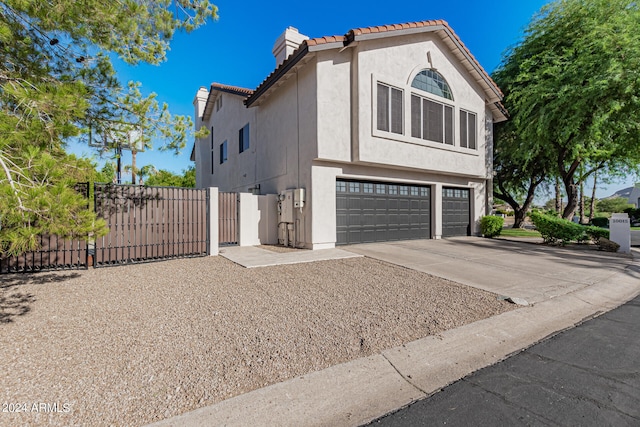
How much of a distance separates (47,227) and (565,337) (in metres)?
6.31

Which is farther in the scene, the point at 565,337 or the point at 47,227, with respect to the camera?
the point at 565,337

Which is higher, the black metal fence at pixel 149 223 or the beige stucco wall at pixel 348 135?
the beige stucco wall at pixel 348 135

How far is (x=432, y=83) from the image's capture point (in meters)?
12.2

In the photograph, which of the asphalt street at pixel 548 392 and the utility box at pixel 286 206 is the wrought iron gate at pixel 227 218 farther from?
the asphalt street at pixel 548 392

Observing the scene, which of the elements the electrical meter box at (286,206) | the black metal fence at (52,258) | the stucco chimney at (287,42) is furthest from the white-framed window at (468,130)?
the black metal fence at (52,258)

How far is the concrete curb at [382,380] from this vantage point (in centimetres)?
228

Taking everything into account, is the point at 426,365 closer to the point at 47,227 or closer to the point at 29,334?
the point at 47,227

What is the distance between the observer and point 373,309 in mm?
4551

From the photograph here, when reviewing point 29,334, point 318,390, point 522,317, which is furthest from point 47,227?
point 522,317

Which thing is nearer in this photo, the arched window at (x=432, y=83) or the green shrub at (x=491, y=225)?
the arched window at (x=432, y=83)

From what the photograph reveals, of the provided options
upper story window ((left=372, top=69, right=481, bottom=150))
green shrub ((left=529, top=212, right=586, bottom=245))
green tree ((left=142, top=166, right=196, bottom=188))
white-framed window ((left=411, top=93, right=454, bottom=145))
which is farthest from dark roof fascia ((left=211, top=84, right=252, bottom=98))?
green tree ((left=142, top=166, right=196, bottom=188))

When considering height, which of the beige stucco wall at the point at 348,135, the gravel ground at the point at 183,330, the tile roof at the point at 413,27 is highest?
the tile roof at the point at 413,27

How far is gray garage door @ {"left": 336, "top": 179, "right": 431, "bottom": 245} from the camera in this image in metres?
10.9

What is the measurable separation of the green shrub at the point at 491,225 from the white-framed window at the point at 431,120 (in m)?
4.46
